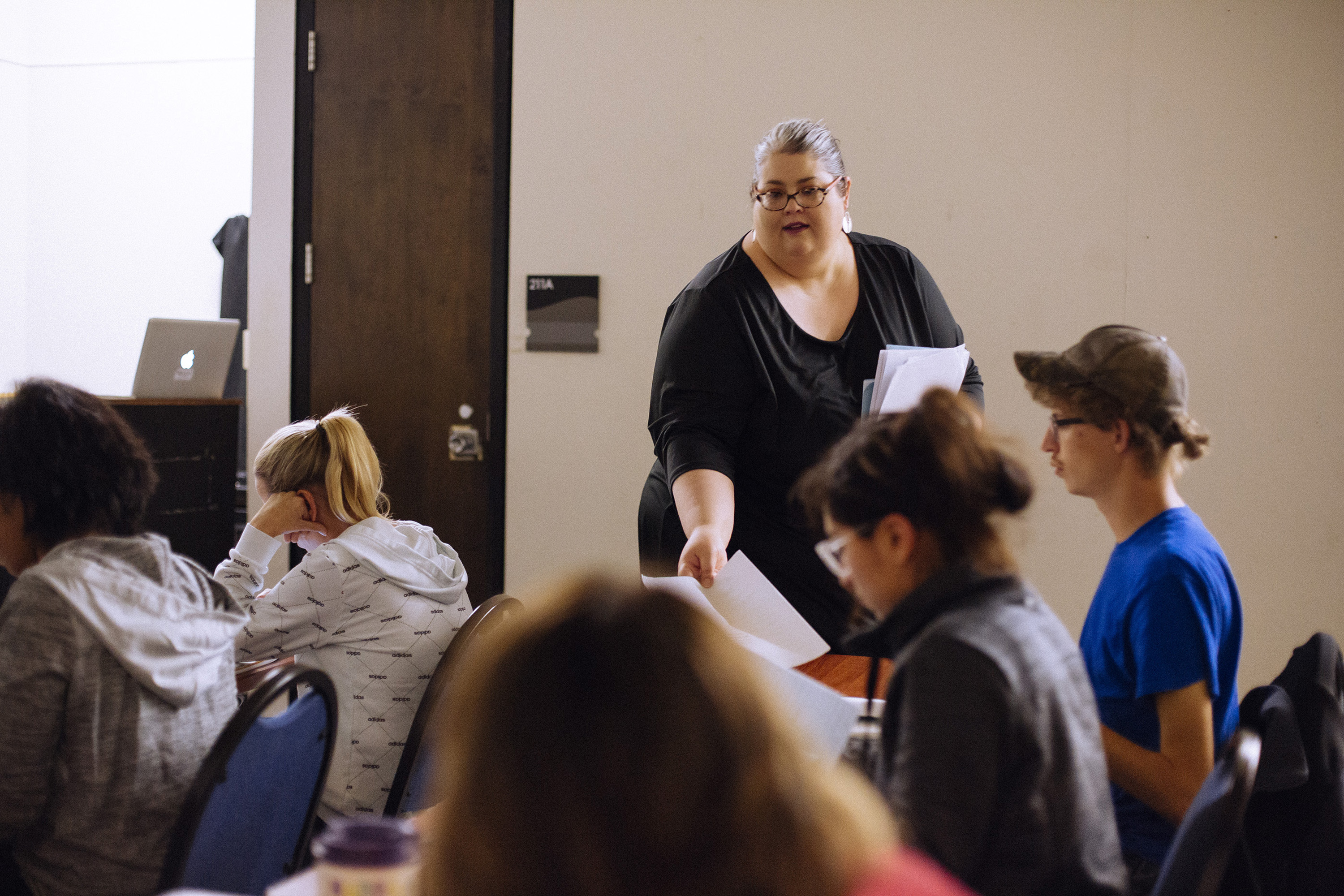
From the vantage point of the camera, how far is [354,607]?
1917 mm

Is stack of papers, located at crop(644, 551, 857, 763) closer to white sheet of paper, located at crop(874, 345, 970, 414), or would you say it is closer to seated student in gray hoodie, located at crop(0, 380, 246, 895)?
white sheet of paper, located at crop(874, 345, 970, 414)

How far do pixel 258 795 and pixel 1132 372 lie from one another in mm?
1274

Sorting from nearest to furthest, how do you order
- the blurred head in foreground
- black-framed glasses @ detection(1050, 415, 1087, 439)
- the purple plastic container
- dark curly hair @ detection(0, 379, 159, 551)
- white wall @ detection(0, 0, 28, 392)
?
the blurred head in foreground → the purple plastic container → dark curly hair @ detection(0, 379, 159, 551) → black-framed glasses @ detection(1050, 415, 1087, 439) → white wall @ detection(0, 0, 28, 392)

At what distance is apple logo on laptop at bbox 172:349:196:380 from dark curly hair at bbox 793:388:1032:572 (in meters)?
3.39

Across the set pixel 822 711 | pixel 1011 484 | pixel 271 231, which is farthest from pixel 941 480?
pixel 271 231

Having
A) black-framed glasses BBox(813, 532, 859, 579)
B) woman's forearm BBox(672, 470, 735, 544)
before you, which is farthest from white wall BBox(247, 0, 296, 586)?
black-framed glasses BBox(813, 532, 859, 579)

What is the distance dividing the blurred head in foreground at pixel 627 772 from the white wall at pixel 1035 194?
315 cm

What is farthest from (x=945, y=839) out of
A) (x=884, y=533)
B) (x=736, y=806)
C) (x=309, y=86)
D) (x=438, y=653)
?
(x=309, y=86)

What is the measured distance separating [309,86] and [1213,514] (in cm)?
342

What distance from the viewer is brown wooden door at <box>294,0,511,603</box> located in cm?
390

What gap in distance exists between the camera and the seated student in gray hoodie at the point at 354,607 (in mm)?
1850

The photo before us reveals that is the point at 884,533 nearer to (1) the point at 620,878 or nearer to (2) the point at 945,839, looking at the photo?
(2) the point at 945,839

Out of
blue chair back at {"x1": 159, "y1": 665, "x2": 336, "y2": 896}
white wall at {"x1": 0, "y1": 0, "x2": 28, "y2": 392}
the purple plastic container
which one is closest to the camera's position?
the purple plastic container

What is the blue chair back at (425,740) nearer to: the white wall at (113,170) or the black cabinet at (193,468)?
the black cabinet at (193,468)
